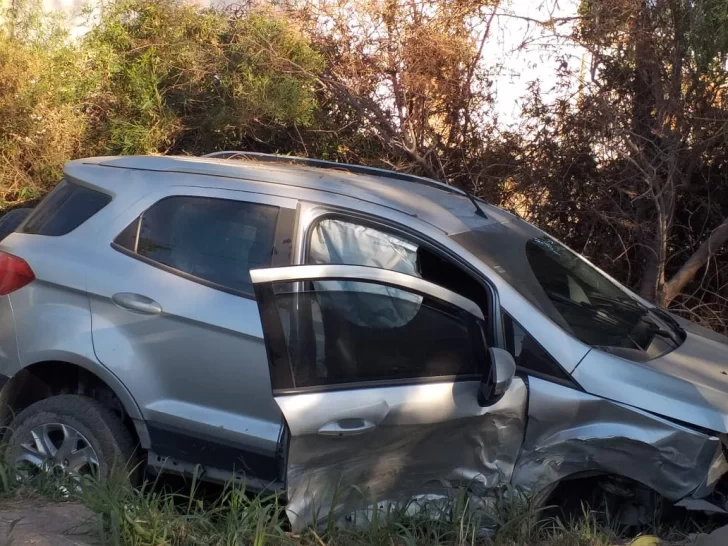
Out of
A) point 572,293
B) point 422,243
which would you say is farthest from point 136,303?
point 572,293

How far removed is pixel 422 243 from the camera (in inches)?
141

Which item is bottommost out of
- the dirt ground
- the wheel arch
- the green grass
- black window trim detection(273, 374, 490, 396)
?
the dirt ground

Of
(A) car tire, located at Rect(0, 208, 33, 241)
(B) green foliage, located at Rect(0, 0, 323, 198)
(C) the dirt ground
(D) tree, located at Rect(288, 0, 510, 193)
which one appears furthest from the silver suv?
(B) green foliage, located at Rect(0, 0, 323, 198)

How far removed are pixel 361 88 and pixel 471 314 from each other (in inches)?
186

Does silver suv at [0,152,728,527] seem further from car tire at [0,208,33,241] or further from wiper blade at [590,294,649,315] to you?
car tire at [0,208,33,241]

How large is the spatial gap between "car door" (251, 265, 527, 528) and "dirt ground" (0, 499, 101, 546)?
850mm

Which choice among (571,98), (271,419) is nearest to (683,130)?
(571,98)

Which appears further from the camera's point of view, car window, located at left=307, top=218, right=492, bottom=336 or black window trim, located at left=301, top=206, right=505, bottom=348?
car window, located at left=307, top=218, right=492, bottom=336

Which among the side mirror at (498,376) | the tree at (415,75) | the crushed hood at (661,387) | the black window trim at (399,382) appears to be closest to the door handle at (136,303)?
the black window trim at (399,382)

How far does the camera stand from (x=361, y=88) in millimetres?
7504

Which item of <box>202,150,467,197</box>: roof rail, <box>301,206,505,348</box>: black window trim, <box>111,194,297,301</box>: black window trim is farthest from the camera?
<box>202,150,467,197</box>: roof rail

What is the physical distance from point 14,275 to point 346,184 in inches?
68.4

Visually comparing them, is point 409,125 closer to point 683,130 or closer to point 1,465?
point 683,130

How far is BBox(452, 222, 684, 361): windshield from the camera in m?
3.57
